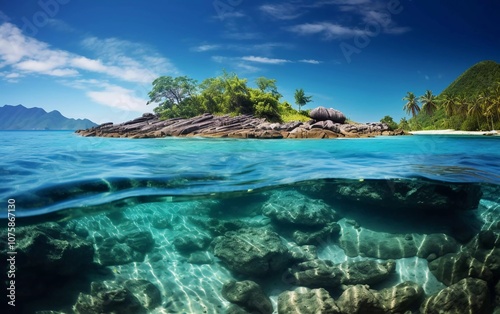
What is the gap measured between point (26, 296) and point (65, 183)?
268 centimetres

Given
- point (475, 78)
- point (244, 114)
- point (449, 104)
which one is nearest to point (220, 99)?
point (244, 114)

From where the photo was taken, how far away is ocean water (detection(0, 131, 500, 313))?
24.0 ft

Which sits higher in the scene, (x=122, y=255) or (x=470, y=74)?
(x=470, y=74)

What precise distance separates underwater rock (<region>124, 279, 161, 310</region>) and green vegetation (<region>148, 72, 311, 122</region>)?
49.6 metres

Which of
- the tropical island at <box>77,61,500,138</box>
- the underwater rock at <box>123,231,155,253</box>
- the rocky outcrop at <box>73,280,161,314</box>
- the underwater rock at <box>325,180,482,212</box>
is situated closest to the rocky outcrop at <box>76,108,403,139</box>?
the tropical island at <box>77,61,500,138</box>

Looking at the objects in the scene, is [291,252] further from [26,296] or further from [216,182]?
[26,296]

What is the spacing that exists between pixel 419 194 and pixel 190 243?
7610mm

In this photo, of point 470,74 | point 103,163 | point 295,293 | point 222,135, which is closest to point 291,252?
point 295,293

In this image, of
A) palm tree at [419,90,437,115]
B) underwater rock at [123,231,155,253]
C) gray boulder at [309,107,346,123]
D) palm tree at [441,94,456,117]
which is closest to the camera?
underwater rock at [123,231,155,253]

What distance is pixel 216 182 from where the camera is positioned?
9484 mm

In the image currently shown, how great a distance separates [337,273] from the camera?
736 cm

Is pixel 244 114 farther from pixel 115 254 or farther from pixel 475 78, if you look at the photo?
pixel 475 78

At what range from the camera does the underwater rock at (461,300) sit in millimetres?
6035

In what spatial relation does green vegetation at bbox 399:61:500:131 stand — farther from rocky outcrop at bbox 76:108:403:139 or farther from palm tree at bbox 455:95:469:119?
rocky outcrop at bbox 76:108:403:139
